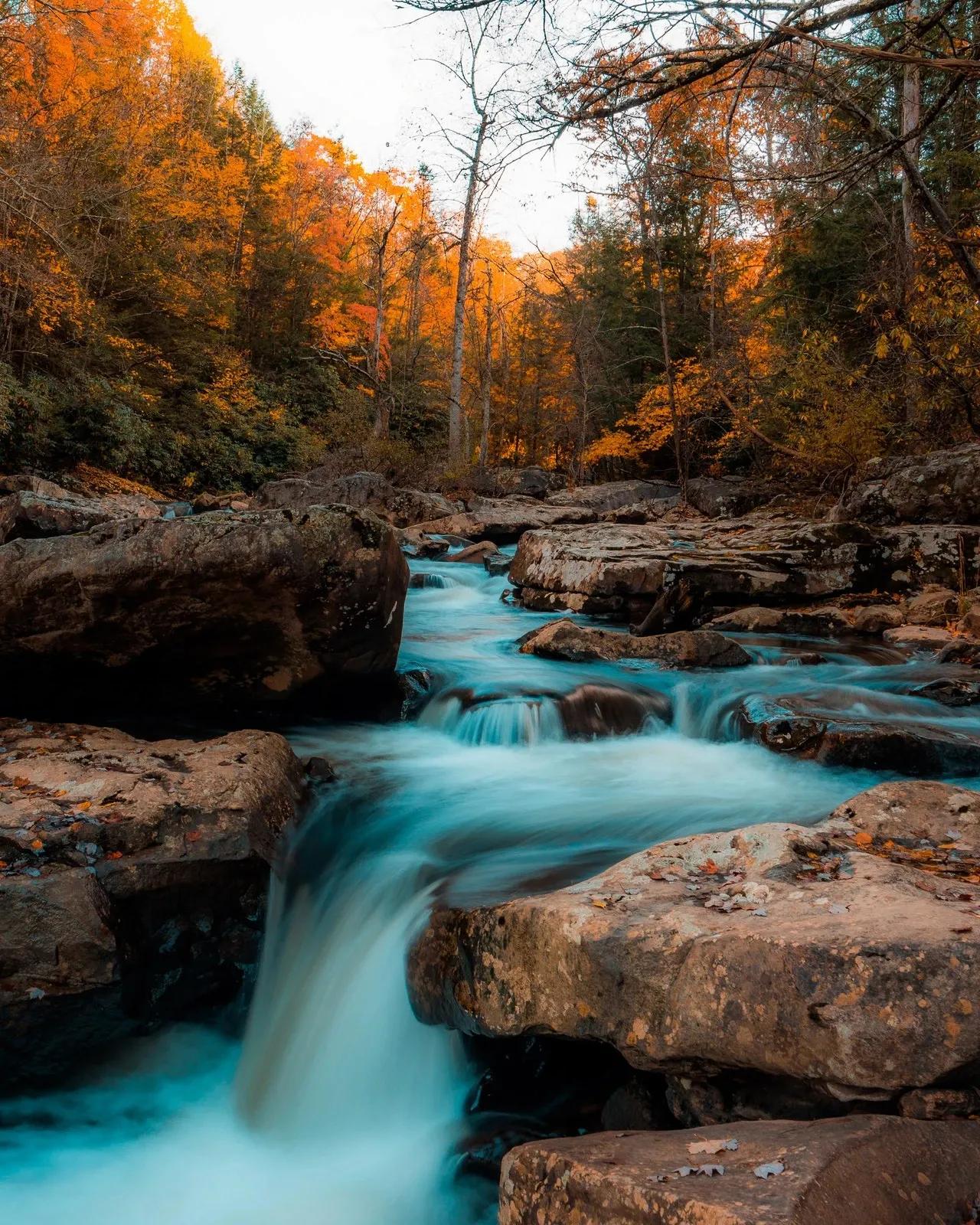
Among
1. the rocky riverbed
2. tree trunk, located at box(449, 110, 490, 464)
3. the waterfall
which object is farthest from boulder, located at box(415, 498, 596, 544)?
the waterfall

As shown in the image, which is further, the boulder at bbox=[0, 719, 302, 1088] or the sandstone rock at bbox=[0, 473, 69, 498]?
the sandstone rock at bbox=[0, 473, 69, 498]

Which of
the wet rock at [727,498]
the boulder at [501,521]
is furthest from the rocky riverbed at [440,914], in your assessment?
the wet rock at [727,498]

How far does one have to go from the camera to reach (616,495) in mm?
22359

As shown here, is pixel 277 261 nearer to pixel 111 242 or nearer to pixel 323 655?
pixel 111 242

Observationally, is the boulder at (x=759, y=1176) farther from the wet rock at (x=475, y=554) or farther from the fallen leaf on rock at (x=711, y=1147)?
the wet rock at (x=475, y=554)

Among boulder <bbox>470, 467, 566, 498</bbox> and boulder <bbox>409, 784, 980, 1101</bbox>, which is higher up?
boulder <bbox>470, 467, 566, 498</bbox>

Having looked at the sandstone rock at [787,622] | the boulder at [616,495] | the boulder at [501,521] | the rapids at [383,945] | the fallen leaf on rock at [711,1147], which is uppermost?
the boulder at [616,495]

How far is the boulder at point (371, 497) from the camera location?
18.4 m

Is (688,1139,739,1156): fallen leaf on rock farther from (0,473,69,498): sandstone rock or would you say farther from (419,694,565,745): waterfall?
(0,473,69,498): sandstone rock

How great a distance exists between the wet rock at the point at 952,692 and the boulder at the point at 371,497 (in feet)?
43.0

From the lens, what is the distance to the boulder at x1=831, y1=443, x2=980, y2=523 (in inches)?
441

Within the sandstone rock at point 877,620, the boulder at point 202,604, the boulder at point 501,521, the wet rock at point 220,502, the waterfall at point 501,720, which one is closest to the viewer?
the boulder at point 202,604

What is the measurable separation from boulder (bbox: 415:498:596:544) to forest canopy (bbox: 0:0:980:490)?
3476mm

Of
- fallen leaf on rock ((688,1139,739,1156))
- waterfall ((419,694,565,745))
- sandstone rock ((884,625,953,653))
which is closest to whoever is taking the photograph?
fallen leaf on rock ((688,1139,739,1156))
